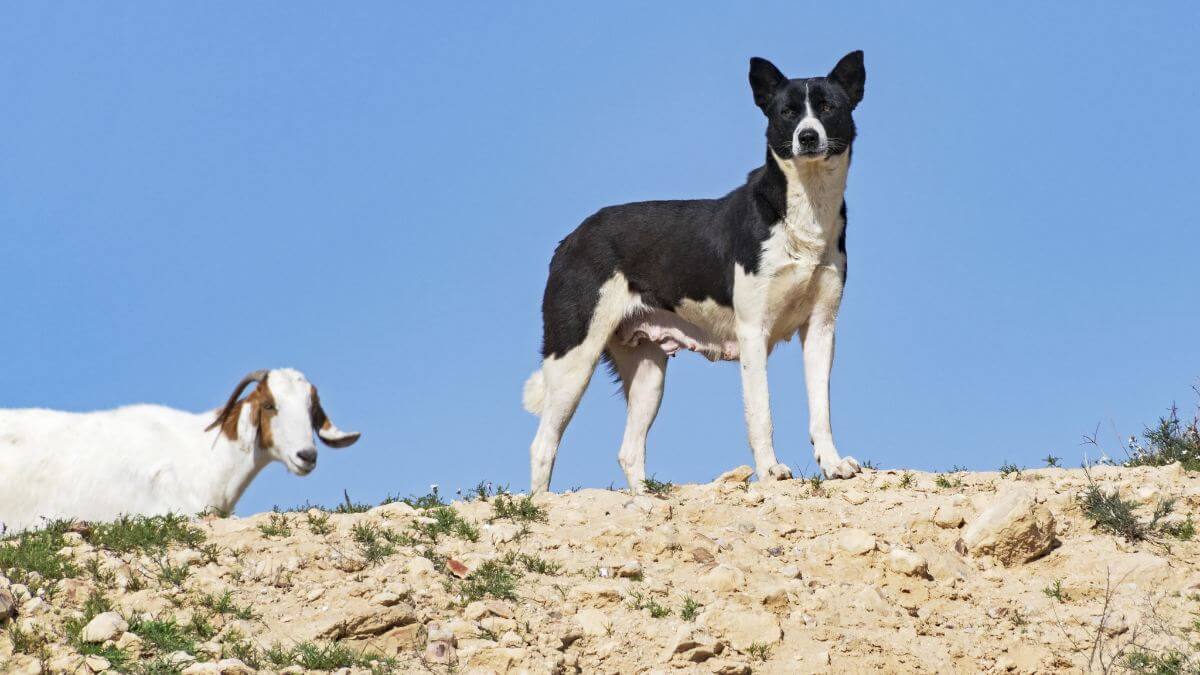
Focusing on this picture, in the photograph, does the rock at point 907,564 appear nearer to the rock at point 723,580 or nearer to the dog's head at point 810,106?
the rock at point 723,580

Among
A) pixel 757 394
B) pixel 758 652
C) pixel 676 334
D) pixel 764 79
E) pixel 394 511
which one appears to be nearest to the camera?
pixel 758 652

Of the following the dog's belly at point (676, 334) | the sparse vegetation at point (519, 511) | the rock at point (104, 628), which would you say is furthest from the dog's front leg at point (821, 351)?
the rock at point (104, 628)

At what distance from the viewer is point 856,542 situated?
9242mm

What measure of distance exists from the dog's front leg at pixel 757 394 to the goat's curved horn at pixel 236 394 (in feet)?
14.5

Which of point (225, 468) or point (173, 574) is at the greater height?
point (225, 468)

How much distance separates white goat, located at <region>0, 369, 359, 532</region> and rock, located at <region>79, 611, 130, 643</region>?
461 cm

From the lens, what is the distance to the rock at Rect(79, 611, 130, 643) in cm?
763

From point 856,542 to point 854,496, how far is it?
3.31ft

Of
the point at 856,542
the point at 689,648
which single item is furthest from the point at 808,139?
the point at 689,648

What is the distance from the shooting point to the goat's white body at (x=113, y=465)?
12.1 meters

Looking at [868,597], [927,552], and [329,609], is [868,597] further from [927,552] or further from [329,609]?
[329,609]

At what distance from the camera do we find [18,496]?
39.6 ft

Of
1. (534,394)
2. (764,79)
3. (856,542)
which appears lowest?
(856,542)

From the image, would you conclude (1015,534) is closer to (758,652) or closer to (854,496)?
(854,496)
